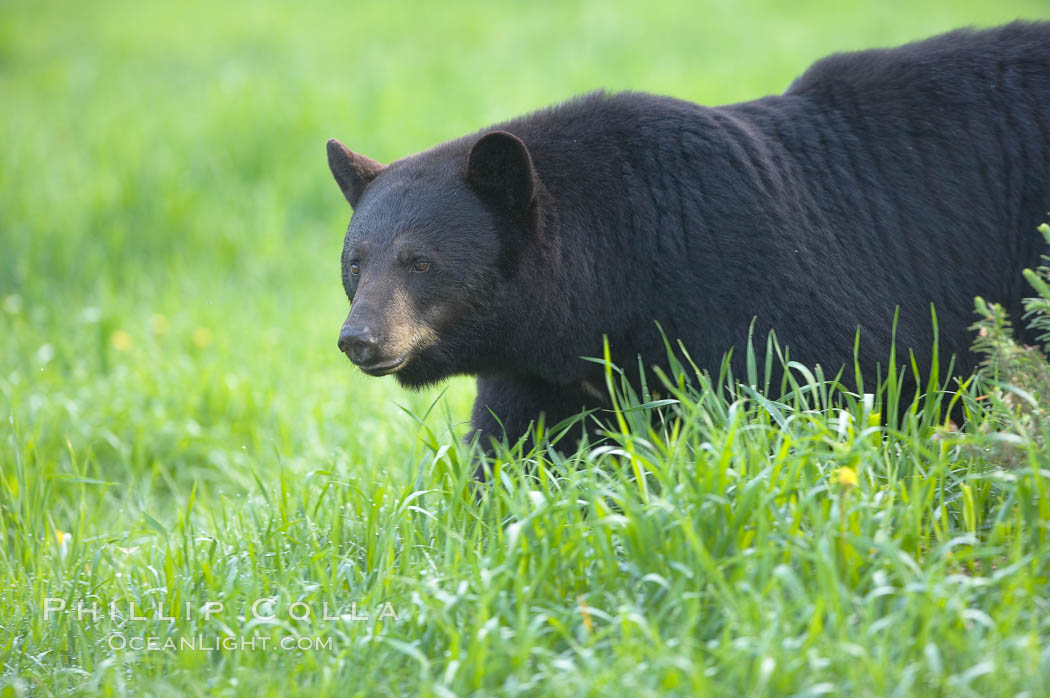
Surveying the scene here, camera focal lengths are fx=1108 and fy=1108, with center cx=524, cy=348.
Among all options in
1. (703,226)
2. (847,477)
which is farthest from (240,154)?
(847,477)

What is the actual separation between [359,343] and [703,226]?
1.33 m

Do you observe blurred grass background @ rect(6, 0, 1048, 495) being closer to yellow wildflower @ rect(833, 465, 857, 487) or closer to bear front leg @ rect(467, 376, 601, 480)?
bear front leg @ rect(467, 376, 601, 480)

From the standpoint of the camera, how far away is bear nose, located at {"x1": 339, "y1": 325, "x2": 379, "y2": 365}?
3.78m

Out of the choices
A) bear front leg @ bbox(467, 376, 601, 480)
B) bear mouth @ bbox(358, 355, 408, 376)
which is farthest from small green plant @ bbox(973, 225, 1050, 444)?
bear mouth @ bbox(358, 355, 408, 376)

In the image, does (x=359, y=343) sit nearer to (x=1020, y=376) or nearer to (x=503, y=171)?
(x=503, y=171)

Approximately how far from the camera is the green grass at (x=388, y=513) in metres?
2.76

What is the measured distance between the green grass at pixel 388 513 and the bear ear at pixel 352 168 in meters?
1.05

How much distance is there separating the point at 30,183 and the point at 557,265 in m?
7.80

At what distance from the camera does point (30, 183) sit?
33.6 feet

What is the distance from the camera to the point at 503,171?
4.02m

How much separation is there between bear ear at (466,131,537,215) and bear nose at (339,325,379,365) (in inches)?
28.0

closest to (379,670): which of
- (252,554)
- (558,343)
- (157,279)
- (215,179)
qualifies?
(252,554)

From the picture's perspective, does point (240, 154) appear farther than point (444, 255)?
Yes

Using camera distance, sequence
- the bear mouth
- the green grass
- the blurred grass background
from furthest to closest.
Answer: the blurred grass background
the bear mouth
the green grass
